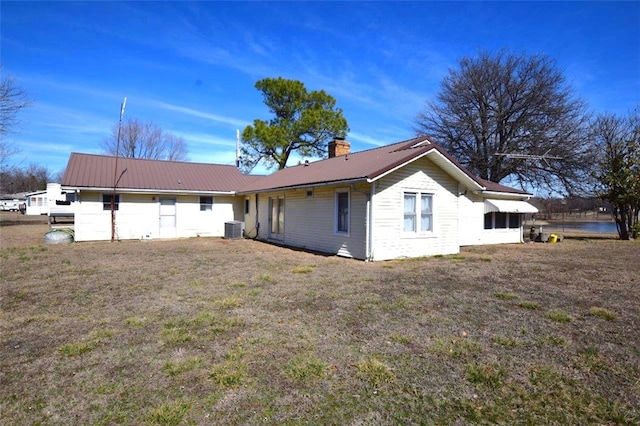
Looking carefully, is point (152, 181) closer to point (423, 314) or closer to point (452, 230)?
point (452, 230)

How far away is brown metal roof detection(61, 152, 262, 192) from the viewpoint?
58.2ft

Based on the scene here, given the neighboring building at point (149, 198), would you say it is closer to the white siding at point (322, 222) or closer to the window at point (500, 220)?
the white siding at point (322, 222)

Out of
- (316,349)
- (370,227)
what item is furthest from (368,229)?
(316,349)

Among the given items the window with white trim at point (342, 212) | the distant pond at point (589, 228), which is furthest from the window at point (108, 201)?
the distant pond at point (589, 228)

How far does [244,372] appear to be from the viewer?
3.79 metres

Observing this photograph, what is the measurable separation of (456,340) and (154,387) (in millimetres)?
3524

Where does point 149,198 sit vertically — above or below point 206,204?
above

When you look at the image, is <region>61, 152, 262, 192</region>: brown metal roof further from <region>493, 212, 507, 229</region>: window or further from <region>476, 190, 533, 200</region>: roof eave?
<region>493, 212, 507, 229</region>: window

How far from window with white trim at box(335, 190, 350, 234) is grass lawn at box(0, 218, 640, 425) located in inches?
159

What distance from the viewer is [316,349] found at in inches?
174

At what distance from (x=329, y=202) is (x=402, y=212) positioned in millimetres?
2612

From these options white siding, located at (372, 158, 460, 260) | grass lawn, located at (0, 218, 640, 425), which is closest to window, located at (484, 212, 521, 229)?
white siding, located at (372, 158, 460, 260)

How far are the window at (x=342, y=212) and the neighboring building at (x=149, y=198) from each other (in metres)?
9.52

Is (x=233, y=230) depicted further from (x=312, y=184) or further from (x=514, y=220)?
(x=514, y=220)
